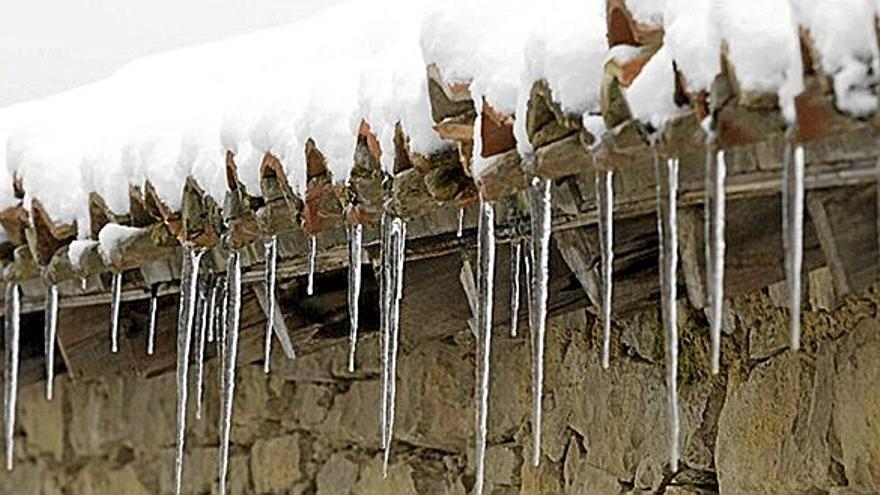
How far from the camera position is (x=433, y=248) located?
277 centimetres

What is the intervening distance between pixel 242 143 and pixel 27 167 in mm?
820

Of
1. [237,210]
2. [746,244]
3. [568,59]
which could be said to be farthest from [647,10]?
[237,210]

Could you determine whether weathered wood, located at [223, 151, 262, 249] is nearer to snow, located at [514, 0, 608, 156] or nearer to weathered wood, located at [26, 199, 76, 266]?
weathered wood, located at [26, 199, 76, 266]

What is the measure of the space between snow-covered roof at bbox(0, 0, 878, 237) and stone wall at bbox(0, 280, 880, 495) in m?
0.63

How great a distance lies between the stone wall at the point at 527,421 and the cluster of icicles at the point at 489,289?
0.55ft

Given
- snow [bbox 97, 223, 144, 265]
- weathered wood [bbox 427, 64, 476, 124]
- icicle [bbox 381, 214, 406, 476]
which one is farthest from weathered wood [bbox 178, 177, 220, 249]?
weathered wood [bbox 427, 64, 476, 124]

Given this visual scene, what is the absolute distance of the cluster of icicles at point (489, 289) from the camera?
1891mm

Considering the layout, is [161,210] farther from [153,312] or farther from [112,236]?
[153,312]

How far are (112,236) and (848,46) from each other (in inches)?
71.1

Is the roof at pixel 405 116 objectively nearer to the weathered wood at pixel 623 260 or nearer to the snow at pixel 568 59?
the snow at pixel 568 59

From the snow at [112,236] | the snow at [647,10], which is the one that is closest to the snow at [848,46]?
the snow at [647,10]

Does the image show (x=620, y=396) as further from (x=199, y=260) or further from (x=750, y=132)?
(x=750, y=132)

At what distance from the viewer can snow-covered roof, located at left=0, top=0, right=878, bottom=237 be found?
170 centimetres

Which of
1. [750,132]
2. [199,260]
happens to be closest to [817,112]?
[750,132]
